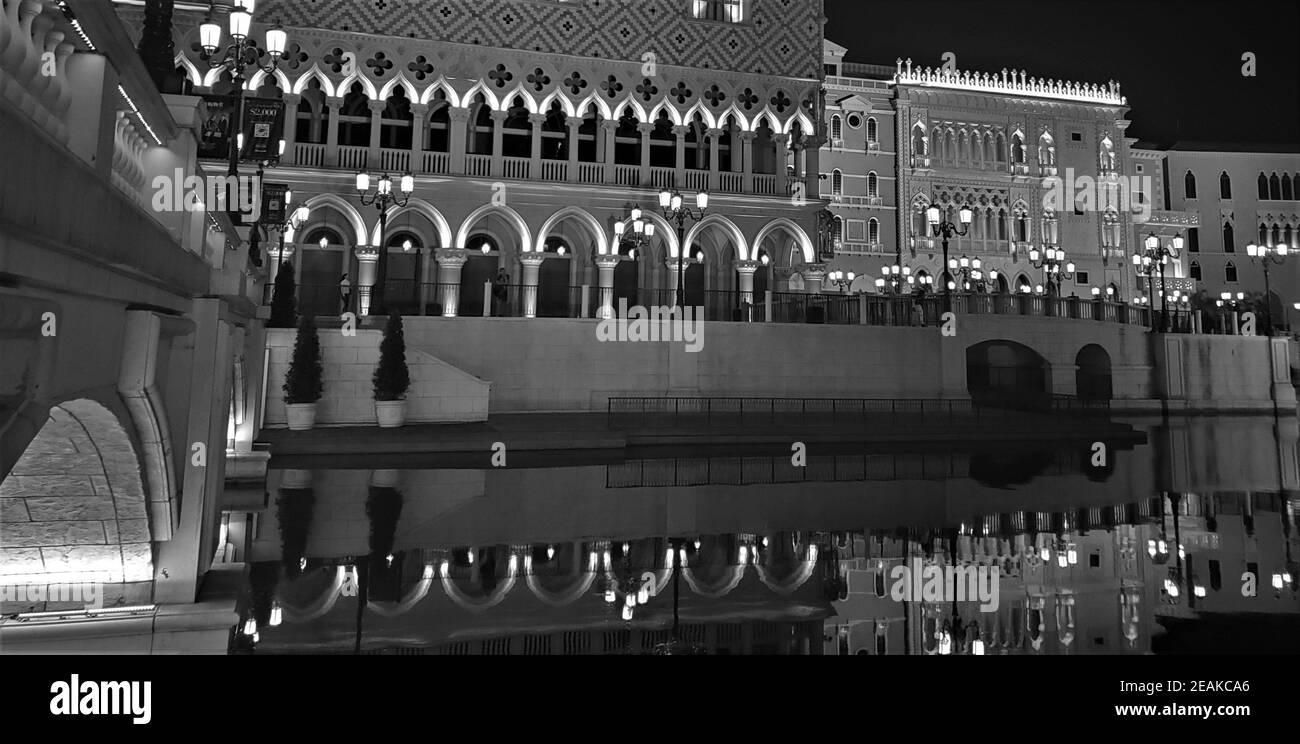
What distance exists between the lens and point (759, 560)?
818 cm

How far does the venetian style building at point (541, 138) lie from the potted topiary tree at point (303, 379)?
6.87 metres

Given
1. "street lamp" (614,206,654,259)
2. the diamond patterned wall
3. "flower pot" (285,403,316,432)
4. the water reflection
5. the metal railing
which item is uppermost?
the diamond patterned wall

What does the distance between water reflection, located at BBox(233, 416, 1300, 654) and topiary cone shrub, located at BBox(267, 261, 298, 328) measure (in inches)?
251

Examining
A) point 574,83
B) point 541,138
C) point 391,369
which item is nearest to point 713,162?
point 574,83

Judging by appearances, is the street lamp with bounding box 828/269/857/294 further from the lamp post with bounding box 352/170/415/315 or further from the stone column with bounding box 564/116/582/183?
the lamp post with bounding box 352/170/415/315

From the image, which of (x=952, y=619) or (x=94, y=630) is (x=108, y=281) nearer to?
(x=94, y=630)

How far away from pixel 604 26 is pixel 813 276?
1218cm

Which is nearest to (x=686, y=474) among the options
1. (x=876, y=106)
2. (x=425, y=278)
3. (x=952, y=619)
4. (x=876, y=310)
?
(x=952, y=619)

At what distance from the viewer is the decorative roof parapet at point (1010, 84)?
4647 cm

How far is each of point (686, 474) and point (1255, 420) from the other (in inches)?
1025

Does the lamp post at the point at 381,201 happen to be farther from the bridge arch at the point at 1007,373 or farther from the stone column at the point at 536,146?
the bridge arch at the point at 1007,373

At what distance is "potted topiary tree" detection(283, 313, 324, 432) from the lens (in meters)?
16.3

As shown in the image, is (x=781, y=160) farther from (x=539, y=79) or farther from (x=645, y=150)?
(x=539, y=79)

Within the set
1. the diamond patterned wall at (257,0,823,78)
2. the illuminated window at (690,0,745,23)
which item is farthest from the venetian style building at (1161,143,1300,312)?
the illuminated window at (690,0,745,23)
